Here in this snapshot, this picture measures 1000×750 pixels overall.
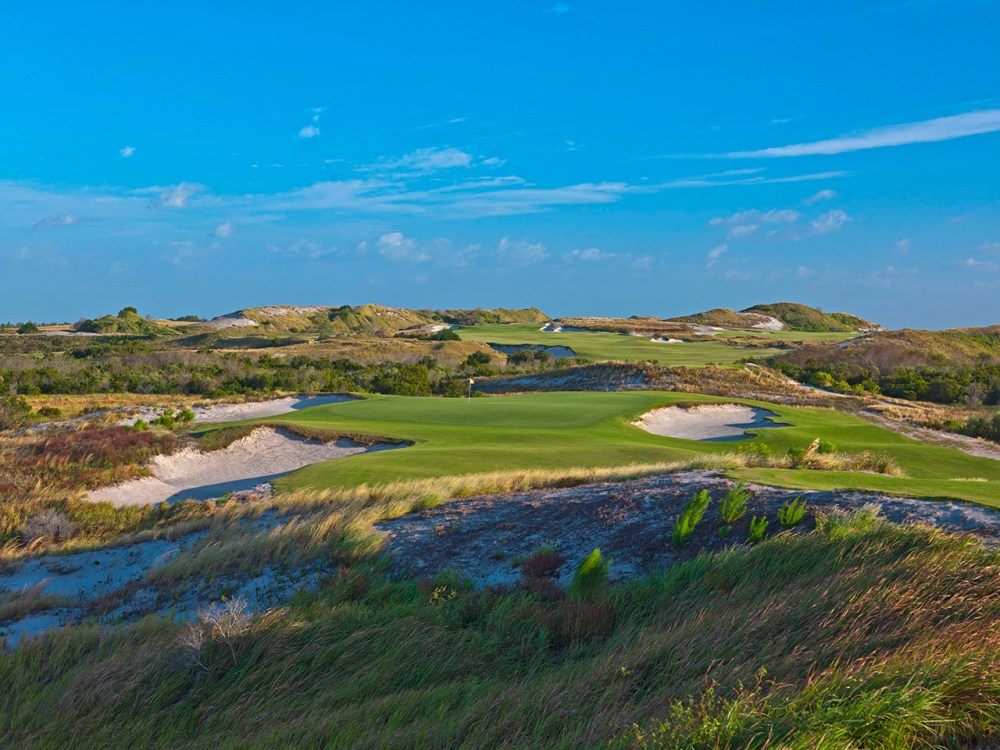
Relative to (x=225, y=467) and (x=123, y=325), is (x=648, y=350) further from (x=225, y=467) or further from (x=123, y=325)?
(x=123, y=325)

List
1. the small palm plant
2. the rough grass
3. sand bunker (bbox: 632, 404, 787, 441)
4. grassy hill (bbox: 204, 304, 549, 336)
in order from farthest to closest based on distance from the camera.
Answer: grassy hill (bbox: 204, 304, 549, 336) < sand bunker (bbox: 632, 404, 787, 441) < the small palm plant < the rough grass

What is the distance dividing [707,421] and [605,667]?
82.4ft

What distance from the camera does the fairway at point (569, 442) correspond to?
39.1ft

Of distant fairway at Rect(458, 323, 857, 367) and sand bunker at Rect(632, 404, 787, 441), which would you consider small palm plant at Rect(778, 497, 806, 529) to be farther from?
distant fairway at Rect(458, 323, 857, 367)

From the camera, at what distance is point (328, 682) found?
514cm

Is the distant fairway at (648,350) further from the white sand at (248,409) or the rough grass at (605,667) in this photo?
the rough grass at (605,667)

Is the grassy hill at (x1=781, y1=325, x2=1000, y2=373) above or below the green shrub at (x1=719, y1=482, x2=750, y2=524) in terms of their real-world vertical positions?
above

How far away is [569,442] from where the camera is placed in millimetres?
21797

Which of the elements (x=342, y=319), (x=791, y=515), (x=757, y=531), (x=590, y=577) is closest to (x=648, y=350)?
(x=791, y=515)

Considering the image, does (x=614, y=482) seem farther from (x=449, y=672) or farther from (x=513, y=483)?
(x=449, y=672)

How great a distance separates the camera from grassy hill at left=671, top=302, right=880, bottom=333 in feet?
402

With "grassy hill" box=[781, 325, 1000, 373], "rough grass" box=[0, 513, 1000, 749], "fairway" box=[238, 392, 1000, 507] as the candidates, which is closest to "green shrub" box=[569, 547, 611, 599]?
"rough grass" box=[0, 513, 1000, 749]

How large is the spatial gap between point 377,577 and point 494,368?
4960 centimetres

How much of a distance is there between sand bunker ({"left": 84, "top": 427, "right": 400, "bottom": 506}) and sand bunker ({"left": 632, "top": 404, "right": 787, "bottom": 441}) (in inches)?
421
